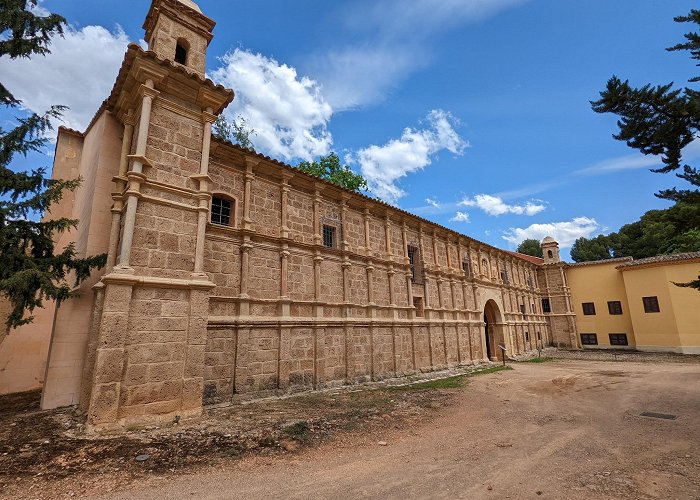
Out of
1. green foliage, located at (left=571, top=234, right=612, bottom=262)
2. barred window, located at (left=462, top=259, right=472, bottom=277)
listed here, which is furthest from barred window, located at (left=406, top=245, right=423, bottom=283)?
green foliage, located at (left=571, top=234, right=612, bottom=262)

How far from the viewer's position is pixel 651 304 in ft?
88.3

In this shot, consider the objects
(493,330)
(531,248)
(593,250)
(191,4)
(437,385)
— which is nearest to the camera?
(191,4)

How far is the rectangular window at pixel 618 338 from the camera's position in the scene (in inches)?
1150

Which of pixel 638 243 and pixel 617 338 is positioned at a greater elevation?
pixel 638 243

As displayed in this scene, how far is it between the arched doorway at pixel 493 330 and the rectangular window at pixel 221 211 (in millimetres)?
19520

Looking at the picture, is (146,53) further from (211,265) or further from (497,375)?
(497,375)

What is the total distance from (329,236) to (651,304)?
28.4 metres

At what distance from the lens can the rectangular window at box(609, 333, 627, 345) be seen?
95.9ft

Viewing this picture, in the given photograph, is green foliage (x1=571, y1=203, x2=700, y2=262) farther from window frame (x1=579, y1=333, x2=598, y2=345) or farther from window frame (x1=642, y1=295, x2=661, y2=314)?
window frame (x1=579, y1=333, x2=598, y2=345)

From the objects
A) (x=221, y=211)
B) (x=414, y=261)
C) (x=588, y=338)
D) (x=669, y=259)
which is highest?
(x=669, y=259)

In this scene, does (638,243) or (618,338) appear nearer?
(618,338)

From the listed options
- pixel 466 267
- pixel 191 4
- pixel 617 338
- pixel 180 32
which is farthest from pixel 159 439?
pixel 617 338

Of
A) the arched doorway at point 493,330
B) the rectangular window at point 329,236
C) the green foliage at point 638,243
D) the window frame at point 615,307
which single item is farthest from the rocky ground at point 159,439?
the window frame at point 615,307

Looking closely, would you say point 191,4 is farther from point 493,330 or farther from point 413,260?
point 493,330
